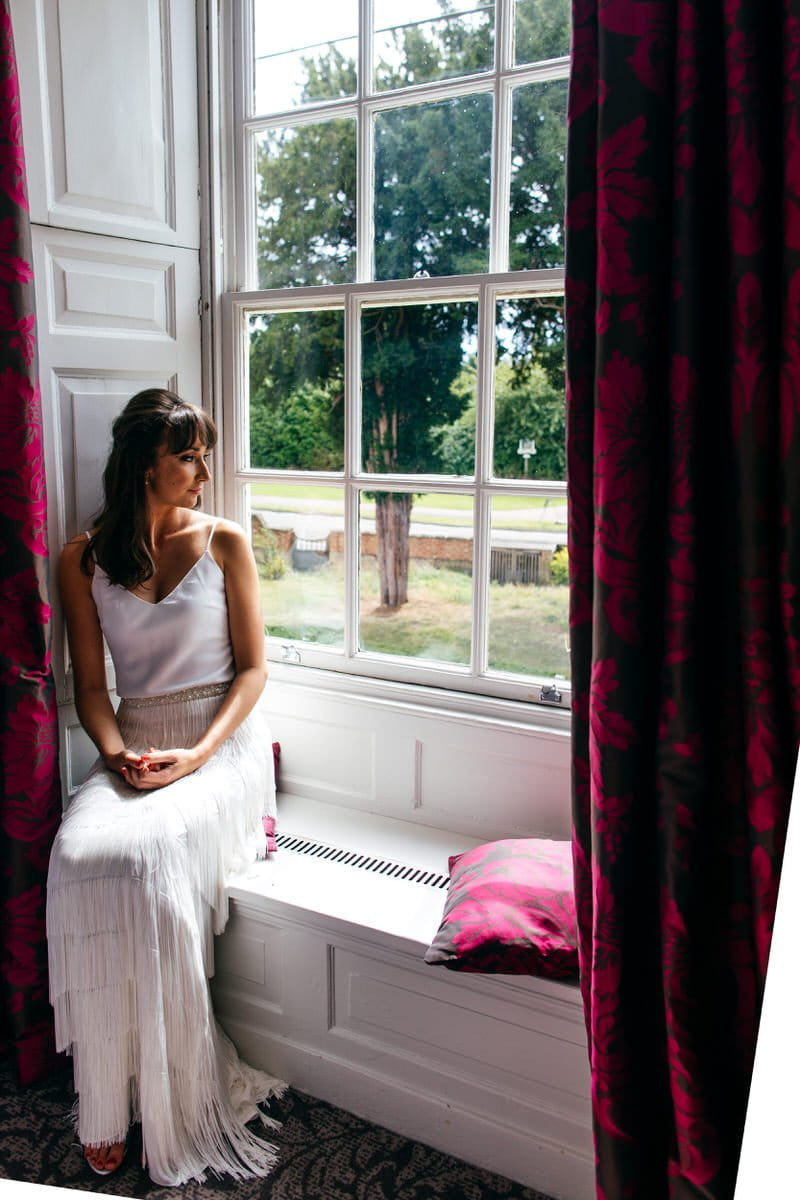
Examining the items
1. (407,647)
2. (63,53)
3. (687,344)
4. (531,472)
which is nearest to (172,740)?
(407,647)

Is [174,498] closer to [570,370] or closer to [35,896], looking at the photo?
[35,896]

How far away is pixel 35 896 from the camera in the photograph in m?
1.98

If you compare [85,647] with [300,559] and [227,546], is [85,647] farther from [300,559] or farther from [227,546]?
[300,559]

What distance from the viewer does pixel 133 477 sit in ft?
6.73

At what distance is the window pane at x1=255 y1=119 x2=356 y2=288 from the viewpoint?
2.29 m

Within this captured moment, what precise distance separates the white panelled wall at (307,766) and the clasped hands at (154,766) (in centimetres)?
28

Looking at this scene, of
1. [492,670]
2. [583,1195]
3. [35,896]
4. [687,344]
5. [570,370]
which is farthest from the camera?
[492,670]

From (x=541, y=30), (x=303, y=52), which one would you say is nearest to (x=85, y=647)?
(x=303, y=52)

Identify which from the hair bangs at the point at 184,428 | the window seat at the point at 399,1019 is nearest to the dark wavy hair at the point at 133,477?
the hair bangs at the point at 184,428

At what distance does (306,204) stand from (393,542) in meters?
0.89

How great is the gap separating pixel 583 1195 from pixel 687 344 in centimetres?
152

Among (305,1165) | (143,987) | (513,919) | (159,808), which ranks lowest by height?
(305,1165)

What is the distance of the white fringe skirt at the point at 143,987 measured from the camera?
1.74 m

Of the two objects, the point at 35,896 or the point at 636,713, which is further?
the point at 35,896
